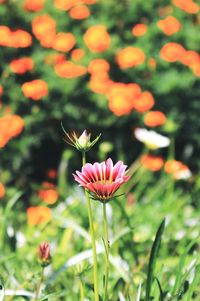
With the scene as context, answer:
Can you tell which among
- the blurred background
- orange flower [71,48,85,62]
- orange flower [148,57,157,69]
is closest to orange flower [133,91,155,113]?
the blurred background

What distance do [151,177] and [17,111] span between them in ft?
2.43

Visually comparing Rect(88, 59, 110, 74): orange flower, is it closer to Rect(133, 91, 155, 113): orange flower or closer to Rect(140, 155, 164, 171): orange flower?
Rect(133, 91, 155, 113): orange flower

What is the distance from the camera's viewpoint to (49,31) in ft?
10.6

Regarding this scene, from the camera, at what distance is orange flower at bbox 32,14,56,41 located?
3238 mm

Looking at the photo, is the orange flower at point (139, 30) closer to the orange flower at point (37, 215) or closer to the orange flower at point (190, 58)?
the orange flower at point (190, 58)

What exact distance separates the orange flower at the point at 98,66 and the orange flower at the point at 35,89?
0.27 metres

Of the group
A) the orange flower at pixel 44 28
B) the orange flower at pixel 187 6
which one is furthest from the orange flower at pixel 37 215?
the orange flower at pixel 187 6

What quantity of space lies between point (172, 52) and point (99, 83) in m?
0.46

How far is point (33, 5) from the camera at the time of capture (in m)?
3.47

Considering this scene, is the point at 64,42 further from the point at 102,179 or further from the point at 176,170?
the point at 102,179

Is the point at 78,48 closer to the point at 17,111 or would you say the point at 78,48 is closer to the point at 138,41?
the point at 138,41

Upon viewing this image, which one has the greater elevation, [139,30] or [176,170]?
[139,30]

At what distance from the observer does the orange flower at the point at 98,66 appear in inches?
122

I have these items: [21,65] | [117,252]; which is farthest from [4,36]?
[117,252]
